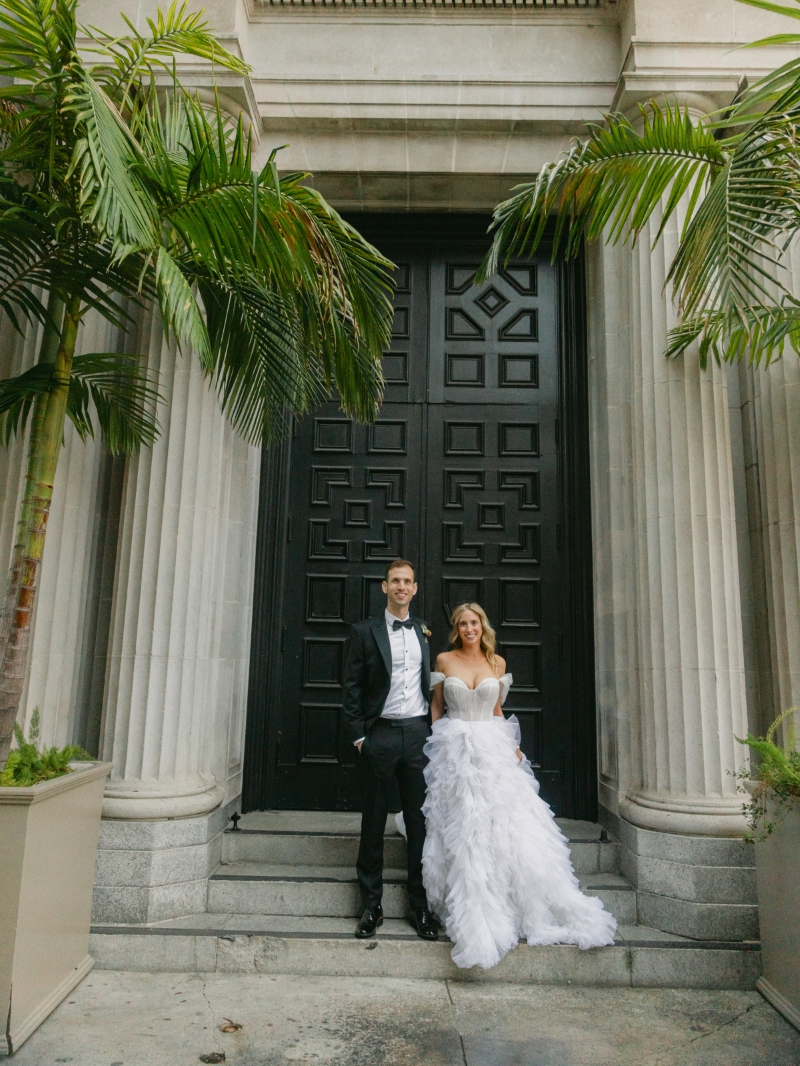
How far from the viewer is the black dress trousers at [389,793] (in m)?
4.81

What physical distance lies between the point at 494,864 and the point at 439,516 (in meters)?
3.28

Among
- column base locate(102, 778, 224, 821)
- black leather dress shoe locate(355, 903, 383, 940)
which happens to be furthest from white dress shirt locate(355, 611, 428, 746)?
column base locate(102, 778, 224, 821)

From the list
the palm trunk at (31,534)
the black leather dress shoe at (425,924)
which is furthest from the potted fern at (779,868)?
the palm trunk at (31,534)

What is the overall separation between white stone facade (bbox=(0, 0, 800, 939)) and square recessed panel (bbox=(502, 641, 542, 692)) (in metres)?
0.59

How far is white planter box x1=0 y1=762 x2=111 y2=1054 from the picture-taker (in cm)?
357

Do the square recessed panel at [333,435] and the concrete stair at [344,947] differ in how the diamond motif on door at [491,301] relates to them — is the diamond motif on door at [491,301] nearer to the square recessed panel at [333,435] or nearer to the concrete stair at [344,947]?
the square recessed panel at [333,435]

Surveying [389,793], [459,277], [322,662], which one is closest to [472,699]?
[389,793]

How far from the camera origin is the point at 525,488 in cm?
693

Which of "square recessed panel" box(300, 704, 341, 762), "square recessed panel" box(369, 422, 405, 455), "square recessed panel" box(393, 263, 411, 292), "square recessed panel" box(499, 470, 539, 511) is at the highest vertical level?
"square recessed panel" box(393, 263, 411, 292)

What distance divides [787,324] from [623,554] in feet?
7.06

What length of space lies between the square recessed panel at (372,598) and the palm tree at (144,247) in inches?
79.5

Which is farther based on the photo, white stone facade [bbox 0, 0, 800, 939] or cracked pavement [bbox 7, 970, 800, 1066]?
white stone facade [bbox 0, 0, 800, 939]

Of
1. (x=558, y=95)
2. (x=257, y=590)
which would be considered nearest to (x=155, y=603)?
(x=257, y=590)

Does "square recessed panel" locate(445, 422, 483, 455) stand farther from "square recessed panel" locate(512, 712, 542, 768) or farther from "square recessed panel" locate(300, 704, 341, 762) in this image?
"square recessed panel" locate(300, 704, 341, 762)
